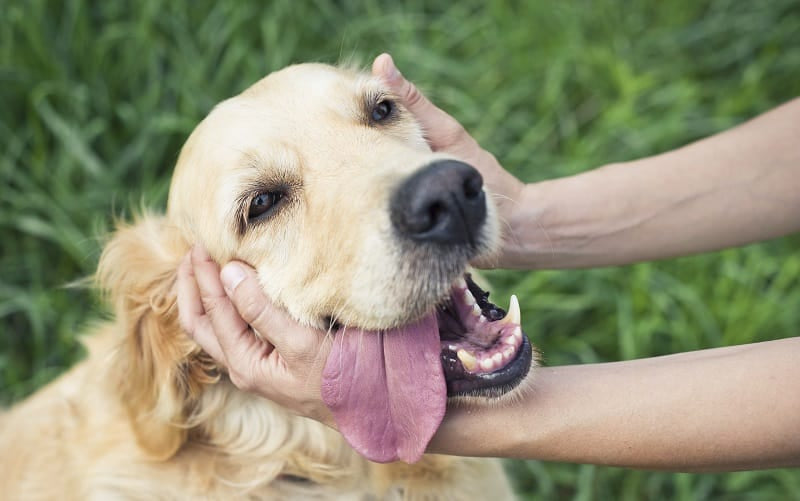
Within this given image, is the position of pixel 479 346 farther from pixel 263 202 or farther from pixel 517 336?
pixel 263 202

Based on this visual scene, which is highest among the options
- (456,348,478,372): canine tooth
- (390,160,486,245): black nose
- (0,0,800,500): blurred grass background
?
(390,160,486,245): black nose

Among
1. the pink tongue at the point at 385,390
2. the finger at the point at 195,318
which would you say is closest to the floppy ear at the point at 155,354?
the finger at the point at 195,318

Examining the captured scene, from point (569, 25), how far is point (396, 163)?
10.9ft

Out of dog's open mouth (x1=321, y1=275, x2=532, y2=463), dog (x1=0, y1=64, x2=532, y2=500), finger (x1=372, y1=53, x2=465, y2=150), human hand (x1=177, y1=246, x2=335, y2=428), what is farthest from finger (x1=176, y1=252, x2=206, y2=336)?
finger (x1=372, y1=53, x2=465, y2=150)

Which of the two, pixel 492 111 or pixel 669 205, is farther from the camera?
pixel 492 111

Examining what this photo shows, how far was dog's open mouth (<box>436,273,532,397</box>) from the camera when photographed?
2072mm

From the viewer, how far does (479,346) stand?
219 cm

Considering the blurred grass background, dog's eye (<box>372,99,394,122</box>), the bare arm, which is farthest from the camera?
the blurred grass background

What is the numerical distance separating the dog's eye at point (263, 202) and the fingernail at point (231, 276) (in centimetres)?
16

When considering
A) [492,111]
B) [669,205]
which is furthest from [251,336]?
[492,111]

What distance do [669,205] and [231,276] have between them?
5.08ft

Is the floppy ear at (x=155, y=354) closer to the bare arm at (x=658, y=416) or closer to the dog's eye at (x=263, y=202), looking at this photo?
the dog's eye at (x=263, y=202)

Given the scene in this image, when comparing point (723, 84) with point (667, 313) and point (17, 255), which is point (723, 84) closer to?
point (667, 313)

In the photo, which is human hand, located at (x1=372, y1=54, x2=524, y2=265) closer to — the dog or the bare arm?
the dog
